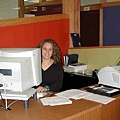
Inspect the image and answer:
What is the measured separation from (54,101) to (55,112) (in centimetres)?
27

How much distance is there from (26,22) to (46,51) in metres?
0.96

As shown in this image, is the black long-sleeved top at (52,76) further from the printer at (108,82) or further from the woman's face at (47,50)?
the printer at (108,82)

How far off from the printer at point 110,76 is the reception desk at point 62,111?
0.35 meters

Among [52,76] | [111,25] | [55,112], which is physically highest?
[111,25]

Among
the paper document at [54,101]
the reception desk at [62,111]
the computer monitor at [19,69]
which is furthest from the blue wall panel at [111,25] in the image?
the computer monitor at [19,69]

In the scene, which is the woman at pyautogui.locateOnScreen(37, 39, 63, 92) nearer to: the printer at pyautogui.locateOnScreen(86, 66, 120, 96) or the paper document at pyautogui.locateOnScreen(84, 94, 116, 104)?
the printer at pyautogui.locateOnScreen(86, 66, 120, 96)

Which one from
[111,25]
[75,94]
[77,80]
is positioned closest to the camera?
[75,94]

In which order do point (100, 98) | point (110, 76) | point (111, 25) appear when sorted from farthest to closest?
point (111, 25) < point (110, 76) < point (100, 98)

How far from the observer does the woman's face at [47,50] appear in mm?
3125

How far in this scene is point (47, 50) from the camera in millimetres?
3123

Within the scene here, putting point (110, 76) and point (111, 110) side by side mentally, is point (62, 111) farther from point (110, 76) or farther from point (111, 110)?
point (110, 76)

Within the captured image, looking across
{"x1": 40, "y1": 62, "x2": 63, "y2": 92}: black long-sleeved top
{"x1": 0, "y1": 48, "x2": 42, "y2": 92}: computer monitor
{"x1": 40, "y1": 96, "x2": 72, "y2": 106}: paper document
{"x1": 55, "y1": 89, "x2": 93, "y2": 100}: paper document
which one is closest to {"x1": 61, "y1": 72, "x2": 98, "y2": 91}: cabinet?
{"x1": 40, "y1": 62, "x2": 63, "y2": 92}: black long-sleeved top

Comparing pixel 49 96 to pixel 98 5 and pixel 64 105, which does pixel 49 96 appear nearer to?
pixel 64 105

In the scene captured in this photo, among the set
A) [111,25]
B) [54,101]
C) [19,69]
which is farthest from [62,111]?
[111,25]
